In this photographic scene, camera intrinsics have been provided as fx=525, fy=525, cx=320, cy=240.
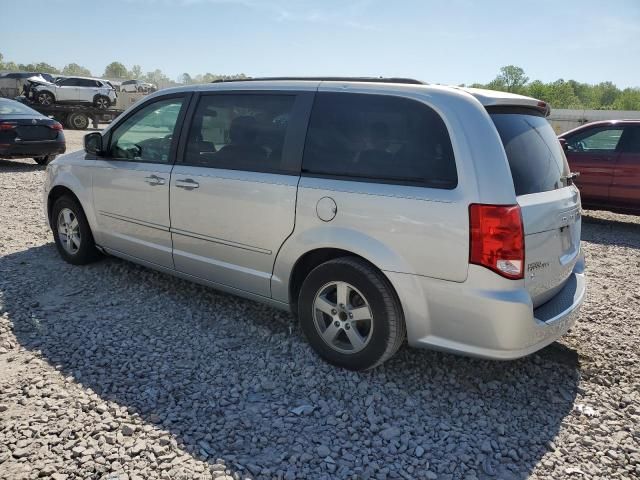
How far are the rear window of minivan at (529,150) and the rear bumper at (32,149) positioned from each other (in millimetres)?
11245

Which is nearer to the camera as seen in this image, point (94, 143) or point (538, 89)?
point (94, 143)

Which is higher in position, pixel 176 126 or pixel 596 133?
pixel 176 126

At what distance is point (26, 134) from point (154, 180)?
29.5 ft

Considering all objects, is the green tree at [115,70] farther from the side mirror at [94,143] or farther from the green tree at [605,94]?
the side mirror at [94,143]

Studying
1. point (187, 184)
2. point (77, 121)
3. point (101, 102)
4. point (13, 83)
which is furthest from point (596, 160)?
point (13, 83)

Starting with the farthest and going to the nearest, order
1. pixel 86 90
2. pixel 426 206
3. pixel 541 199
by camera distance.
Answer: pixel 86 90
pixel 541 199
pixel 426 206

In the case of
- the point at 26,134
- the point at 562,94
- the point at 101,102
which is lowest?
the point at 26,134

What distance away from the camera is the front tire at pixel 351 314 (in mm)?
3238

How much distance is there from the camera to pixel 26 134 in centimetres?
1153

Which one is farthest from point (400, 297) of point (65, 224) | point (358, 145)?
point (65, 224)

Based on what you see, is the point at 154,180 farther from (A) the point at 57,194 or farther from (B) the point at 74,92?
Result: (B) the point at 74,92

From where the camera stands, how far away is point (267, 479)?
2.52 meters

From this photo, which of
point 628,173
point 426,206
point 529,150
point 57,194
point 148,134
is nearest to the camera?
point 426,206

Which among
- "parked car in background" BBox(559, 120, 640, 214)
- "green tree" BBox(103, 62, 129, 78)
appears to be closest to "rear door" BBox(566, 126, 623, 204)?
"parked car in background" BBox(559, 120, 640, 214)
